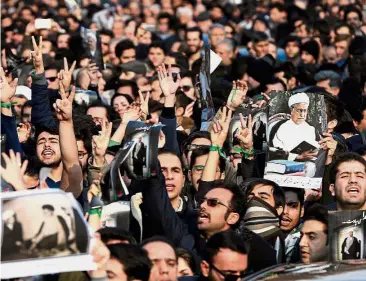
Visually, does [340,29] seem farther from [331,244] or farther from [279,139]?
[331,244]

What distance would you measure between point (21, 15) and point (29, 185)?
16081 millimetres

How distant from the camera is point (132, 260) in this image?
7344 millimetres

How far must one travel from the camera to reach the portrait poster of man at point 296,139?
10.5 meters

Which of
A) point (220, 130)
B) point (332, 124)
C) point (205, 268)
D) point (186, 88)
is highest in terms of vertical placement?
point (186, 88)

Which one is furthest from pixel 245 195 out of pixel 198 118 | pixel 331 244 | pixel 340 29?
pixel 340 29

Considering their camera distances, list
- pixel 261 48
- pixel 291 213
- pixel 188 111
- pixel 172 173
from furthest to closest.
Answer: pixel 261 48, pixel 188 111, pixel 291 213, pixel 172 173

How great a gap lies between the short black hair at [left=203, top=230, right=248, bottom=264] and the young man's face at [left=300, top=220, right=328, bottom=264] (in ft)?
2.34

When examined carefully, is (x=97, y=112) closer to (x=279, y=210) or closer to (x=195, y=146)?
(x=195, y=146)

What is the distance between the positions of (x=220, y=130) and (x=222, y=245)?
2421mm

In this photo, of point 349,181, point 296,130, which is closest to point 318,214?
point 349,181

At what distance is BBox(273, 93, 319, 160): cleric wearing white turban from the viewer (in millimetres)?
10656

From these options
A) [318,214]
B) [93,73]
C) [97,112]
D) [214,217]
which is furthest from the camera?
[93,73]

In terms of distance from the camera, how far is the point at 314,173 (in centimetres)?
1045

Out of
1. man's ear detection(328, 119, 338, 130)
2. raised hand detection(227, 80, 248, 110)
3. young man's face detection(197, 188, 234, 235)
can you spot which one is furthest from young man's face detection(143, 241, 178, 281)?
raised hand detection(227, 80, 248, 110)
